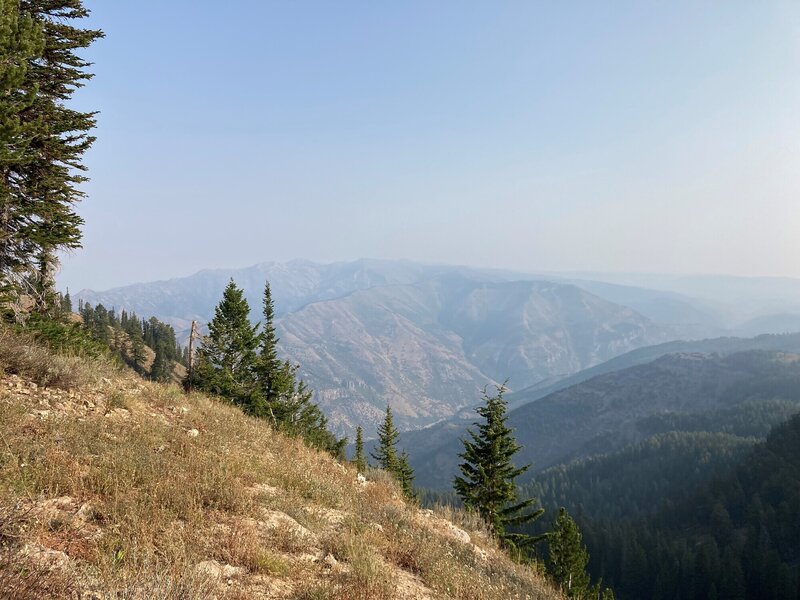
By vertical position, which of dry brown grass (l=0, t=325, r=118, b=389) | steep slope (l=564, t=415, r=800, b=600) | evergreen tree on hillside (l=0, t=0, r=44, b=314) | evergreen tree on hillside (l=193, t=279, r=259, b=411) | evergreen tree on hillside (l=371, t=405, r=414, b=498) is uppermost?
evergreen tree on hillside (l=0, t=0, r=44, b=314)

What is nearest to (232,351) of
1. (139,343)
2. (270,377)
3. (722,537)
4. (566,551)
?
(270,377)

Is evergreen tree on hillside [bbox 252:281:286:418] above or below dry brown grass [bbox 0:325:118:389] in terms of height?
below

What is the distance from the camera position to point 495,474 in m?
26.5

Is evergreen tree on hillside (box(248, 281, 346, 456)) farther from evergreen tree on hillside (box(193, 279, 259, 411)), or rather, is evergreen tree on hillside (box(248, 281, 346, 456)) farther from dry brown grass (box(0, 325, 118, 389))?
dry brown grass (box(0, 325, 118, 389))

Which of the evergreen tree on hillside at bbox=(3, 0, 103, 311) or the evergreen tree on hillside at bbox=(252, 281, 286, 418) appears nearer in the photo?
the evergreen tree on hillside at bbox=(3, 0, 103, 311)

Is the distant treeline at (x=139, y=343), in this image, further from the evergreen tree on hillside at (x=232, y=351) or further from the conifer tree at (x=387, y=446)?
the conifer tree at (x=387, y=446)

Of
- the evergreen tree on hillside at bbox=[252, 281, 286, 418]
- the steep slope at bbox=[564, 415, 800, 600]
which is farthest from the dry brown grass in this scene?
the steep slope at bbox=[564, 415, 800, 600]

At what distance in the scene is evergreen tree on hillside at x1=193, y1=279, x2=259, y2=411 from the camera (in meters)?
36.7

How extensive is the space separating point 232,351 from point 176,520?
35.4 meters

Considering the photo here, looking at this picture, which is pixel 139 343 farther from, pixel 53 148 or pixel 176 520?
pixel 176 520

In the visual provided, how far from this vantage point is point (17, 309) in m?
13.6

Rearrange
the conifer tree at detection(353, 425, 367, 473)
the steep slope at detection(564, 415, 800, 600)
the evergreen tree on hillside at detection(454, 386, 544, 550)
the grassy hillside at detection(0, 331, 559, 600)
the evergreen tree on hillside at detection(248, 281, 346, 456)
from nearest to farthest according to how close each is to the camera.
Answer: the grassy hillside at detection(0, 331, 559, 600) < the conifer tree at detection(353, 425, 367, 473) < the evergreen tree on hillside at detection(454, 386, 544, 550) < the evergreen tree on hillside at detection(248, 281, 346, 456) < the steep slope at detection(564, 415, 800, 600)

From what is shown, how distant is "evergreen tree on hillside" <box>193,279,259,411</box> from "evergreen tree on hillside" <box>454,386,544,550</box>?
20084mm

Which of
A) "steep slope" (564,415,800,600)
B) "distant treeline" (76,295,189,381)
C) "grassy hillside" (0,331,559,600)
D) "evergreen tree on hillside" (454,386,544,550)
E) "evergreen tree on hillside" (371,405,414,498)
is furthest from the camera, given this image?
"steep slope" (564,415,800,600)
